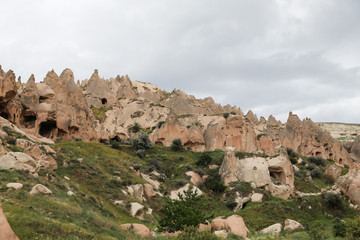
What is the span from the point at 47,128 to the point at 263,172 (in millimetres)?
30228

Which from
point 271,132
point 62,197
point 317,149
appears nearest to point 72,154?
point 62,197

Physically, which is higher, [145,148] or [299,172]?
[145,148]

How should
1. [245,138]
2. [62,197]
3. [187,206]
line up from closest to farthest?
[62,197], [187,206], [245,138]

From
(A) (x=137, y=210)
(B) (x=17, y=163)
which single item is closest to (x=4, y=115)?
(B) (x=17, y=163)

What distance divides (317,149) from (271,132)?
1174cm

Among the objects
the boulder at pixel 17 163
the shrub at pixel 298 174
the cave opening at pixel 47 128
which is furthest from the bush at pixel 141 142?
the boulder at pixel 17 163

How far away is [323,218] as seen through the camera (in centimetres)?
3606

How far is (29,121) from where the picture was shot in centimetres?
4331

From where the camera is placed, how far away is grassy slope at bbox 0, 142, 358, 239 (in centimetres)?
1426

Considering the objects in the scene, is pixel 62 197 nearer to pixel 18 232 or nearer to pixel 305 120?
pixel 18 232

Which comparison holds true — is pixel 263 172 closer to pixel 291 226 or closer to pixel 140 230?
pixel 291 226

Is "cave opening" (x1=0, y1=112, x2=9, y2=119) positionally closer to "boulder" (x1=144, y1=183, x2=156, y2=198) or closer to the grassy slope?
the grassy slope

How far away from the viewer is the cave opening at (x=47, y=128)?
1806 inches

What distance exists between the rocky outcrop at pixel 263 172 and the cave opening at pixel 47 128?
2379cm
